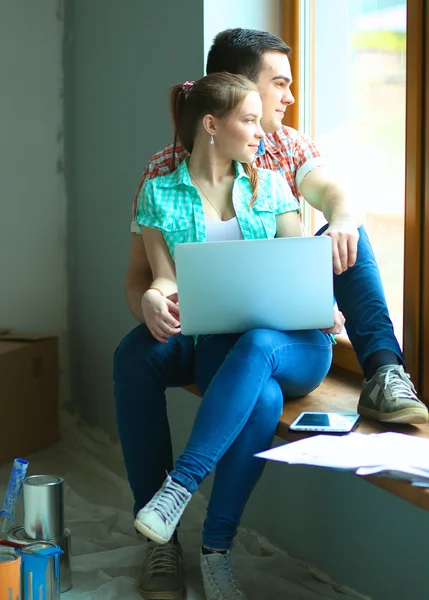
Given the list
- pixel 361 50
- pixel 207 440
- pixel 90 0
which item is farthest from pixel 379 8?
pixel 90 0

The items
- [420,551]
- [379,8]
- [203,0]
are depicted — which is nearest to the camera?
[420,551]

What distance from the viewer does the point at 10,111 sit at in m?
2.90

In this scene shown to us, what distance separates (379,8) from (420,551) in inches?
44.1

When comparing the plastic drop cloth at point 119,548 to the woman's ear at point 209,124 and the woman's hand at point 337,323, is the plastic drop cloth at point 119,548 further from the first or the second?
the woman's ear at point 209,124

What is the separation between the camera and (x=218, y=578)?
159 cm

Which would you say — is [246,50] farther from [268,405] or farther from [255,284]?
[268,405]

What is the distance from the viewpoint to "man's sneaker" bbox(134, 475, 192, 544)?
1.42 metres

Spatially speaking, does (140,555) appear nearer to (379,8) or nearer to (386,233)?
(386,233)

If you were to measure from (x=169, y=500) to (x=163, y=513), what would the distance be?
2cm

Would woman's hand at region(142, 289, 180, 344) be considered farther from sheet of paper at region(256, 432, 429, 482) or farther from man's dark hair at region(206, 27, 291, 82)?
man's dark hair at region(206, 27, 291, 82)

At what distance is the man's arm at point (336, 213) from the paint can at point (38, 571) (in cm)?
77

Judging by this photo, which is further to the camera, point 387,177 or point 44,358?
point 44,358

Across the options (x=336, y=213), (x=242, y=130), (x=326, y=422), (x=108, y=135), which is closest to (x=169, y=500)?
(x=326, y=422)

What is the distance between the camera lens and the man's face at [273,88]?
6.02 feet
